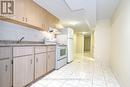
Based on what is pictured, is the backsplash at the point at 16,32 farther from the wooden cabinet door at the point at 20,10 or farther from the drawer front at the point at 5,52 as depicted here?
the drawer front at the point at 5,52

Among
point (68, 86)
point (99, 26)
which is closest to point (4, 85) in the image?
point (68, 86)

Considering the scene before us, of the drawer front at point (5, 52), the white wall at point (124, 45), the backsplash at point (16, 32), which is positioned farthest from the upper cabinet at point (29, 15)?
the white wall at point (124, 45)

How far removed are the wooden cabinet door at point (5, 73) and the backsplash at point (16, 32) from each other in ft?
3.02

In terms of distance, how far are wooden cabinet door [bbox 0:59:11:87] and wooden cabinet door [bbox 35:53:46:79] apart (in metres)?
1.11

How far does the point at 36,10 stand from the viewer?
3.91m

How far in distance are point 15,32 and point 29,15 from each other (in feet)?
1.86

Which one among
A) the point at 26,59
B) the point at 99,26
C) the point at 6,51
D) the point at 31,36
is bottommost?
the point at 26,59

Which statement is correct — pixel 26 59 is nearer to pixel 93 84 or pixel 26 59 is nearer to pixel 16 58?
pixel 16 58

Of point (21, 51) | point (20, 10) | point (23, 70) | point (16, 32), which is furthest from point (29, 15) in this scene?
point (23, 70)

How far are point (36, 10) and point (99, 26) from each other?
3773mm

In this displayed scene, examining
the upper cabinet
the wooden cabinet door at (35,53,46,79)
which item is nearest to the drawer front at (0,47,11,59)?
the upper cabinet

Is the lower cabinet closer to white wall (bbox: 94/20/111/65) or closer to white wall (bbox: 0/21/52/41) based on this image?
white wall (bbox: 0/21/52/41)

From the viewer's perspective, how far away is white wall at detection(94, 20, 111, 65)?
6488 mm

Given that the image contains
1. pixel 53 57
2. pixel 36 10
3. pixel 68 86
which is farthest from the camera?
pixel 53 57
